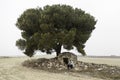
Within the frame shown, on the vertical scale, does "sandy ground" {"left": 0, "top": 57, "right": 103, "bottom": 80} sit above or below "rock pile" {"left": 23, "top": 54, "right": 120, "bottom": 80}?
below

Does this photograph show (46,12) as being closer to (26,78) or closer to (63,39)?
(63,39)

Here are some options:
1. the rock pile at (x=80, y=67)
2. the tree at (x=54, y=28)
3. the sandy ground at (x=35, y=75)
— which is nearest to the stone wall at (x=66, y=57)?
the rock pile at (x=80, y=67)

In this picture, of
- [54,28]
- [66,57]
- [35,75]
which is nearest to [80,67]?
[66,57]

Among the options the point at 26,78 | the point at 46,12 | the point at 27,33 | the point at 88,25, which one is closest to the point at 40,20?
the point at 46,12

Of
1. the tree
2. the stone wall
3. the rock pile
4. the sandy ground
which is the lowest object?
the sandy ground

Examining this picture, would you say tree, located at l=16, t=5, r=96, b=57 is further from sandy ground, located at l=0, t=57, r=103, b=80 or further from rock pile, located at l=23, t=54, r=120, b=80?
sandy ground, located at l=0, t=57, r=103, b=80

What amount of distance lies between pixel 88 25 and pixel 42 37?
307 inches

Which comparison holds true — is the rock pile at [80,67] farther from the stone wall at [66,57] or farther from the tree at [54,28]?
the tree at [54,28]

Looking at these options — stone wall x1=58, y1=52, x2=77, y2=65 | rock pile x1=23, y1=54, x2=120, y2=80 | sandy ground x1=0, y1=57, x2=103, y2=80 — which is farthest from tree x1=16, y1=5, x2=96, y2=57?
sandy ground x1=0, y1=57, x2=103, y2=80

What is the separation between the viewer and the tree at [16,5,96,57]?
33750 millimetres

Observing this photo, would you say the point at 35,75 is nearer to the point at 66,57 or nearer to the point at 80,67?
the point at 80,67

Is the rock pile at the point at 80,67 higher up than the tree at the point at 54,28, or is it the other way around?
the tree at the point at 54,28

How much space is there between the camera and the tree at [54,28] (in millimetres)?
33750

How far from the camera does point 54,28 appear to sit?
1378 inches
